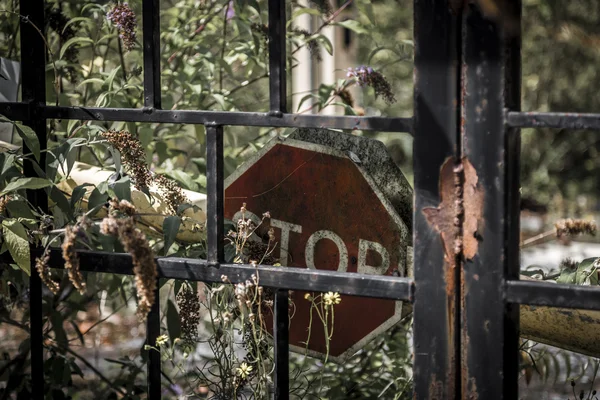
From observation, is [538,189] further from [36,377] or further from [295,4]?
[36,377]

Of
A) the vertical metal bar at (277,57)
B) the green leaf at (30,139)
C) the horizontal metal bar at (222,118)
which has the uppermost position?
the vertical metal bar at (277,57)

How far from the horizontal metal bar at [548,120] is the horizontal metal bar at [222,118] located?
0.18 m

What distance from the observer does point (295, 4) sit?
8.05ft

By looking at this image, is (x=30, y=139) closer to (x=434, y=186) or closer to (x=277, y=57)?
(x=277, y=57)

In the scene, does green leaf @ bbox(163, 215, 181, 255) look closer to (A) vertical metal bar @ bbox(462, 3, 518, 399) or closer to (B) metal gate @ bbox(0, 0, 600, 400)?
(B) metal gate @ bbox(0, 0, 600, 400)

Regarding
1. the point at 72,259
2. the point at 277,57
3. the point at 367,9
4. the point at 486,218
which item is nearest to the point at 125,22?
the point at 277,57

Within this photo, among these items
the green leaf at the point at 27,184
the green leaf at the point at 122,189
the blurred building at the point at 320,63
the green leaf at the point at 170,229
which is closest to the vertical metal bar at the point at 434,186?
the green leaf at the point at 170,229

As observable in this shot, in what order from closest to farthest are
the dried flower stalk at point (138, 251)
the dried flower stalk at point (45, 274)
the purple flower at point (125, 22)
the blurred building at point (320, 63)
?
the dried flower stalk at point (138, 251) → the dried flower stalk at point (45, 274) → the purple flower at point (125, 22) → the blurred building at point (320, 63)

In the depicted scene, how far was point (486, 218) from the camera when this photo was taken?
1378 millimetres

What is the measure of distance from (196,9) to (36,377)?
129 centimetres

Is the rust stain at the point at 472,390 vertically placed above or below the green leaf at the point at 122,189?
below

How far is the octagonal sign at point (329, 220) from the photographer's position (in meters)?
1.66

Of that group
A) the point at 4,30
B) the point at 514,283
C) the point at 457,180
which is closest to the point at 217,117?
the point at 457,180

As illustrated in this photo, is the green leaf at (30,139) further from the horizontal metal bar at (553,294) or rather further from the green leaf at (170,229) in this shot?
the horizontal metal bar at (553,294)
